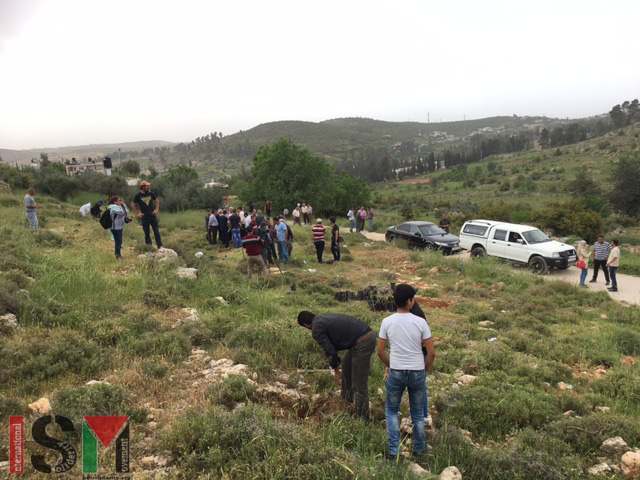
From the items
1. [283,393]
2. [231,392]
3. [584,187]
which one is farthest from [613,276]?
[584,187]

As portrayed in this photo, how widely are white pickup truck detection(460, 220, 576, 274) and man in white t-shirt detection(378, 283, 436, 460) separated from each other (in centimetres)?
1125

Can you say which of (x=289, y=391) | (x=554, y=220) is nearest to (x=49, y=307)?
(x=289, y=391)

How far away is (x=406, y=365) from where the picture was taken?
3.42 meters

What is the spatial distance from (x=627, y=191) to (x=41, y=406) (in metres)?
45.5

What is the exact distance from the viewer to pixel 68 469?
286cm

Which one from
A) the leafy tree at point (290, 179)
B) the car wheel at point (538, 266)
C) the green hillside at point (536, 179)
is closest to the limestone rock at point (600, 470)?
the car wheel at point (538, 266)

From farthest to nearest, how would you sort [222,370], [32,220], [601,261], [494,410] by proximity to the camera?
[32,220]
[601,261]
[222,370]
[494,410]

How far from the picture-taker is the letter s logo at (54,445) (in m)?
2.86

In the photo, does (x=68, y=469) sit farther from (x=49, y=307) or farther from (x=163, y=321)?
(x=49, y=307)

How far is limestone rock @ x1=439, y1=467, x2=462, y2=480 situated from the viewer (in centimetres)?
304

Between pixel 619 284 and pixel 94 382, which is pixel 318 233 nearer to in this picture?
pixel 94 382

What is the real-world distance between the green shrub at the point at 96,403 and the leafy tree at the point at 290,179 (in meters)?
28.9

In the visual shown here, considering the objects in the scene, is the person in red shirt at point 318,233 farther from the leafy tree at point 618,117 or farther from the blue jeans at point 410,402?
the leafy tree at point 618,117

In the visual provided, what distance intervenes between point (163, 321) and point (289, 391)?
109 inches
